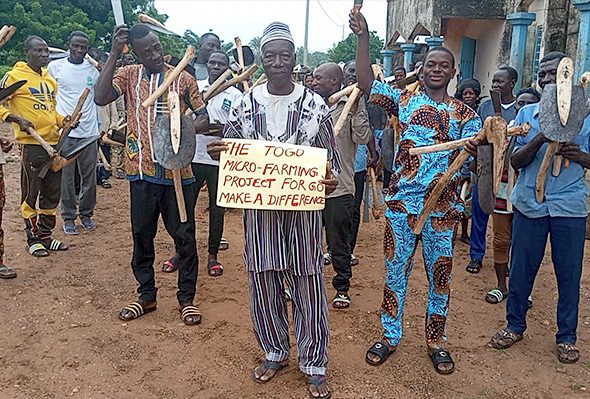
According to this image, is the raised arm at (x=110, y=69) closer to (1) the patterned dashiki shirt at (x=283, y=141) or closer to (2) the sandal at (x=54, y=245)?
(1) the patterned dashiki shirt at (x=283, y=141)

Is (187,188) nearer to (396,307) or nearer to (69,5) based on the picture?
(396,307)

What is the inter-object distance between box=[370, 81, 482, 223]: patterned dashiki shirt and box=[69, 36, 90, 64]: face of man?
4211mm

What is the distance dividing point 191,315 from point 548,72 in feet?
9.68

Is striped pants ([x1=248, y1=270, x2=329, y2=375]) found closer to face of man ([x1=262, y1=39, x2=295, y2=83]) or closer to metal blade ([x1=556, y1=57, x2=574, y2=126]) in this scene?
face of man ([x1=262, y1=39, x2=295, y2=83])

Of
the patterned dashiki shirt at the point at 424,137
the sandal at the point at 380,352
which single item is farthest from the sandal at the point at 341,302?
the patterned dashiki shirt at the point at 424,137

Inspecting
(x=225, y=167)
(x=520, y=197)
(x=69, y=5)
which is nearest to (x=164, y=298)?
(x=225, y=167)

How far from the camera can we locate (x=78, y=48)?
6336 mm

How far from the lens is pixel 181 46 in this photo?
67.7ft

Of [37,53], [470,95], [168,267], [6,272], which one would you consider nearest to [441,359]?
[168,267]

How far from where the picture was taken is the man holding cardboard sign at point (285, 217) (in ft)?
9.77

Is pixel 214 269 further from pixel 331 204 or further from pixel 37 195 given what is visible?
pixel 37 195

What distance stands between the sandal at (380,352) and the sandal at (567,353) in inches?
44.2

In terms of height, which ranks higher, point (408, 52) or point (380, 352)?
point (408, 52)

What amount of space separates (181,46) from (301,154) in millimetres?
18914
